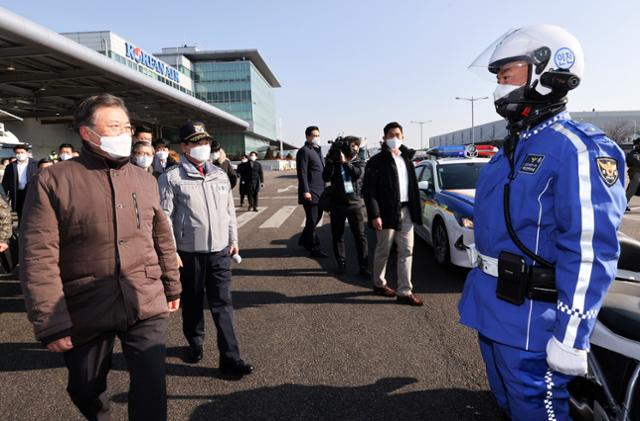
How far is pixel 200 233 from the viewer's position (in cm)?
314

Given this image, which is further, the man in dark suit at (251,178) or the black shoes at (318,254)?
the man in dark suit at (251,178)

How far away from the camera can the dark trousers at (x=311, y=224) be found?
6713 mm

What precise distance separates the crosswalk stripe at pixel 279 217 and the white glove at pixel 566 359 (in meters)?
8.95

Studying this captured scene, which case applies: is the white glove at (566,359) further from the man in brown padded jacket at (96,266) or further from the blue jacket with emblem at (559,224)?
the man in brown padded jacket at (96,266)

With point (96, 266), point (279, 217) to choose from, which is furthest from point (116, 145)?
point (279, 217)

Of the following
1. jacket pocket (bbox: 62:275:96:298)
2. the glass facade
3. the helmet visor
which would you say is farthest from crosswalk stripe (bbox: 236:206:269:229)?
the glass facade

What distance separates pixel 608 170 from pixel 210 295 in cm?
278

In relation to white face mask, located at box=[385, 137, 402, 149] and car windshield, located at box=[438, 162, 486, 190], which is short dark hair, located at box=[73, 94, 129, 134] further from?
car windshield, located at box=[438, 162, 486, 190]

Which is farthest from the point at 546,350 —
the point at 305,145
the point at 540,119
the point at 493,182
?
the point at 305,145

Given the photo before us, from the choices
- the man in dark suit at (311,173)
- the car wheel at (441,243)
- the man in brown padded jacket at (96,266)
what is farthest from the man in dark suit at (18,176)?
the car wheel at (441,243)

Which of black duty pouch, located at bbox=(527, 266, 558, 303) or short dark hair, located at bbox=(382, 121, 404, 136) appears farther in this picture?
short dark hair, located at bbox=(382, 121, 404, 136)

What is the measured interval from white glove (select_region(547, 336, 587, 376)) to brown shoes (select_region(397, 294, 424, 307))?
309cm

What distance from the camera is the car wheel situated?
584cm

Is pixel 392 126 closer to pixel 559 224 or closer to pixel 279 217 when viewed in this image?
pixel 559 224
